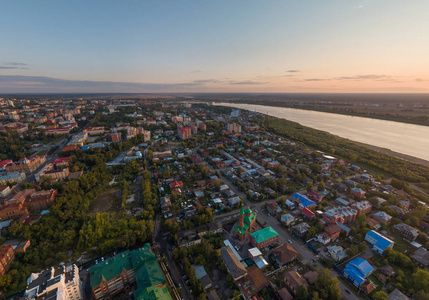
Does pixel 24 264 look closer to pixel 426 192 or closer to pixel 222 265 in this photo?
pixel 222 265

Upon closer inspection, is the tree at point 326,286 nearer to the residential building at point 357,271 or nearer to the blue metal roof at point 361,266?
the residential building at point 357,271

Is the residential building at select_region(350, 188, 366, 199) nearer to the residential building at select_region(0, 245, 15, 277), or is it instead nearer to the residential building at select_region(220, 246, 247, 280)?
the residential building at select_region(220, 246, 247, 280)

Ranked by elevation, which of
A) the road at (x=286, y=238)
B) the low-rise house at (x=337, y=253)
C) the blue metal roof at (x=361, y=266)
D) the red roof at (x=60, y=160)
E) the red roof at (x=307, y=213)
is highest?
the red roof at (x=60, y=160)

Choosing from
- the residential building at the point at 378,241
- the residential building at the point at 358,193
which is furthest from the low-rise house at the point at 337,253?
the residential building at the point at 358,193

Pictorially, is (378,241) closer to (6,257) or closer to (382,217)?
(382,217)

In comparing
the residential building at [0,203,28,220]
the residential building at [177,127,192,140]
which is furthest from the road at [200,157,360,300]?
the residential building at [177,127,192,140]

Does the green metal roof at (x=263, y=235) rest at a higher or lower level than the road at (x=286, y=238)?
higher
